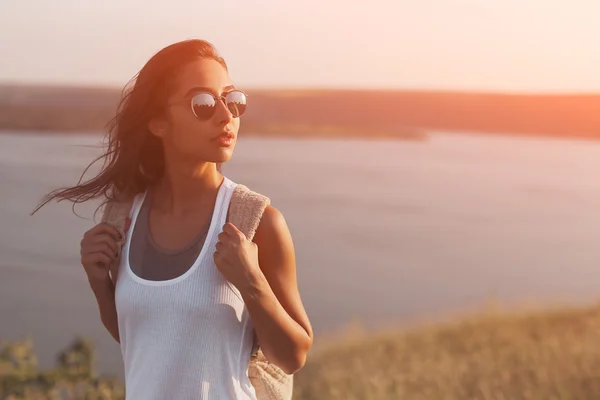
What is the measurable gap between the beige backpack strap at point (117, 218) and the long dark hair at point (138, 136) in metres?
0.02

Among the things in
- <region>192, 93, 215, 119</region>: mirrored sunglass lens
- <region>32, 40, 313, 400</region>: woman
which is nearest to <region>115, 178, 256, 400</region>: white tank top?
<region>32, 40, 313, 400</region>: woman

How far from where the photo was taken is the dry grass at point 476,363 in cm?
423

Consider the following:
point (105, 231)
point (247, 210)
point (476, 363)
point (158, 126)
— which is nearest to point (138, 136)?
point (158, 126)

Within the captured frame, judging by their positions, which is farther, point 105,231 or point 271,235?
point 105,231

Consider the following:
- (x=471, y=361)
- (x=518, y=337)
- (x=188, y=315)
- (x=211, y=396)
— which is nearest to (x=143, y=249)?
(x=188, y=315)

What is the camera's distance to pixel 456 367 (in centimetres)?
480

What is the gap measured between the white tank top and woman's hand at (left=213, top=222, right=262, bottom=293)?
62mm

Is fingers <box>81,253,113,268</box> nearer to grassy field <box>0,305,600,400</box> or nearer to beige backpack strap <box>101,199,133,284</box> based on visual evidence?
beige backpack strap <box>101,199,133,284</box>

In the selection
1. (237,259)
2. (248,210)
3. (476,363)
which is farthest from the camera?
(476,363)

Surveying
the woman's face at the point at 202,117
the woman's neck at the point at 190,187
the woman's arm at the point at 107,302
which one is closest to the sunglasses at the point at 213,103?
the woman's face at the point at 202,117

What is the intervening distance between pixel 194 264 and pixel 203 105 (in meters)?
0.35

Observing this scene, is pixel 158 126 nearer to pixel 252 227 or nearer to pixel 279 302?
pixel 252 227

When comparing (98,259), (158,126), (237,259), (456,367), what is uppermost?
(158,126)

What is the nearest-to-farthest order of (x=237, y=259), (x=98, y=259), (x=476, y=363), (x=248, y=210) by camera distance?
(x=237, y=259), (x=248, y=210), (x=98, y=259), (x=476, y=363)
